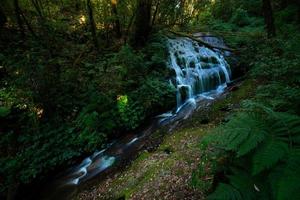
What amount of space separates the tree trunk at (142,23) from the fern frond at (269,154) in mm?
9186

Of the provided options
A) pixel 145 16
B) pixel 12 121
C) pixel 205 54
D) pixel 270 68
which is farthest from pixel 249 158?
pixel 205 54

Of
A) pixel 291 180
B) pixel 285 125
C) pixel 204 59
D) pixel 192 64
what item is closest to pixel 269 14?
pixel 204 59

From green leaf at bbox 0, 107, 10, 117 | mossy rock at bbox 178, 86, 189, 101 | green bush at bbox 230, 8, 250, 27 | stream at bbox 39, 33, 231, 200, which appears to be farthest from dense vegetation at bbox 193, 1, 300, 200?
green bush at bbox 230, 8, 250, 27

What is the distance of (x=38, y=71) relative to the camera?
7.59 metres

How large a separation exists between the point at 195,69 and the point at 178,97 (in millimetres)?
2085

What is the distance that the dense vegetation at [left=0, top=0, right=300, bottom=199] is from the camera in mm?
2494

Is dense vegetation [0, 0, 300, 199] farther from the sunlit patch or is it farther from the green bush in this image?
the green bush

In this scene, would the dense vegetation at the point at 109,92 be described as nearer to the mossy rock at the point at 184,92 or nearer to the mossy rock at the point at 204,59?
the mossy rock at the point at 184,92

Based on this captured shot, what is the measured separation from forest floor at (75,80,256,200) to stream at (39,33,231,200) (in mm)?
684

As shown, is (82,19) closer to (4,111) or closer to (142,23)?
(142,23)

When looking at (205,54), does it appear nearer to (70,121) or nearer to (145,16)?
(145,16)

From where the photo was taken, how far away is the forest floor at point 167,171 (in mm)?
4263

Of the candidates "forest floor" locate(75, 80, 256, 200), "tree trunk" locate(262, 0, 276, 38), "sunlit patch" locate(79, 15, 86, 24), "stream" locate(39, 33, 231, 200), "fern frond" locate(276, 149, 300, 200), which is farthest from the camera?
"sunlit patch" locate(79, 15, 86, 24)

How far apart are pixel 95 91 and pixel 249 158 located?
622 cm
